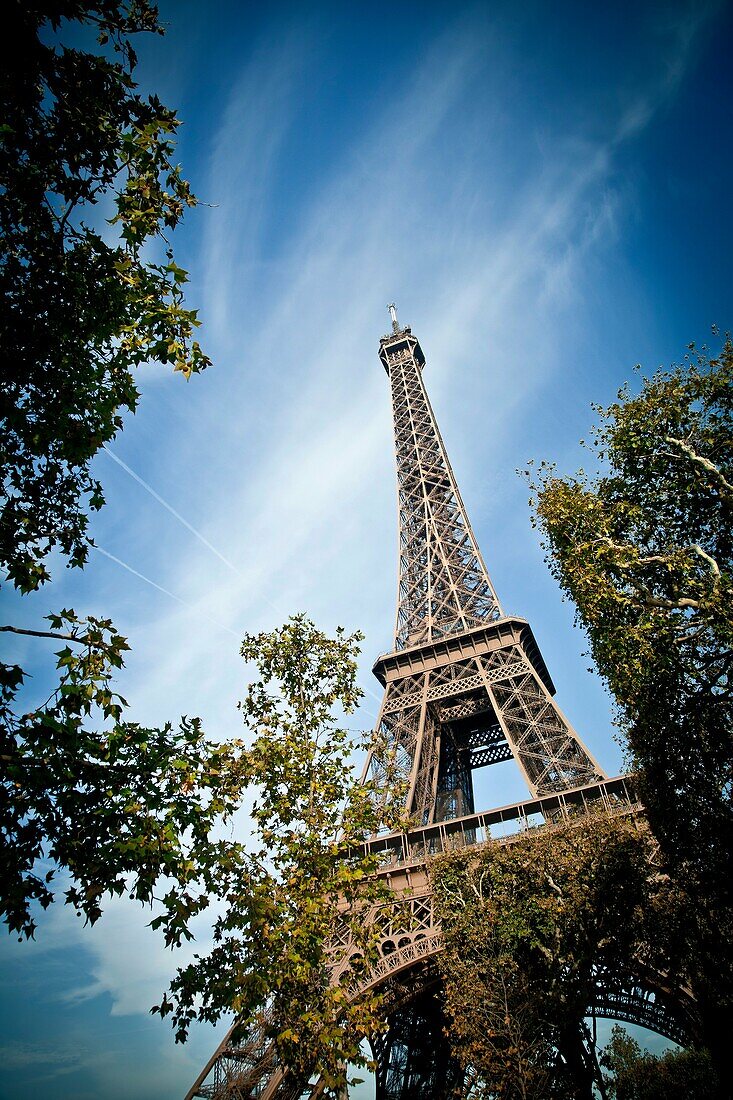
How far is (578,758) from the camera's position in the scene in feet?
81.0

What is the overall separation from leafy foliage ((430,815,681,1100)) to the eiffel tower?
8.25 ft

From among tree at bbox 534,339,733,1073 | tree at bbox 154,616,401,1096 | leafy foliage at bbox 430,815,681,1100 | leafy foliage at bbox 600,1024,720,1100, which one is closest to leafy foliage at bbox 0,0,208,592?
tree at bbox 154,616,401,1096

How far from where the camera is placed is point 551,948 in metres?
18.0

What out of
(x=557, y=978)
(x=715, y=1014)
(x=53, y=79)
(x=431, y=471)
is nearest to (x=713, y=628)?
(x=53, y=79)

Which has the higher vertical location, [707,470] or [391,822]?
[707,470]

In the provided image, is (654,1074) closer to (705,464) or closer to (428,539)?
(428,539)

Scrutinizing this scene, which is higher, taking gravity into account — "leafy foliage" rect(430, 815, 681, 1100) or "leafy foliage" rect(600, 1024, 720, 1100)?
"leafy foliage" rect(430, 815, 681, 1100)

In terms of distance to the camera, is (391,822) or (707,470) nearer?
(391,822)

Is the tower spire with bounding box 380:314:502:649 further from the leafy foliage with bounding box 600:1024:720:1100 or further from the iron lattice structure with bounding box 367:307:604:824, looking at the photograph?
the leafy foliage with bounding box 600:1024:720:1100

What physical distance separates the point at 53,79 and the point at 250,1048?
26.1m

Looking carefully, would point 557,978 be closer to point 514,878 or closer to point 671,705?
point 514,878

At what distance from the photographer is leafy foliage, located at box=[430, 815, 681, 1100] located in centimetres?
1603

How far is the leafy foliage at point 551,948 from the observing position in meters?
16.0

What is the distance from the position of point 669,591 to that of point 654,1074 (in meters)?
48.7
